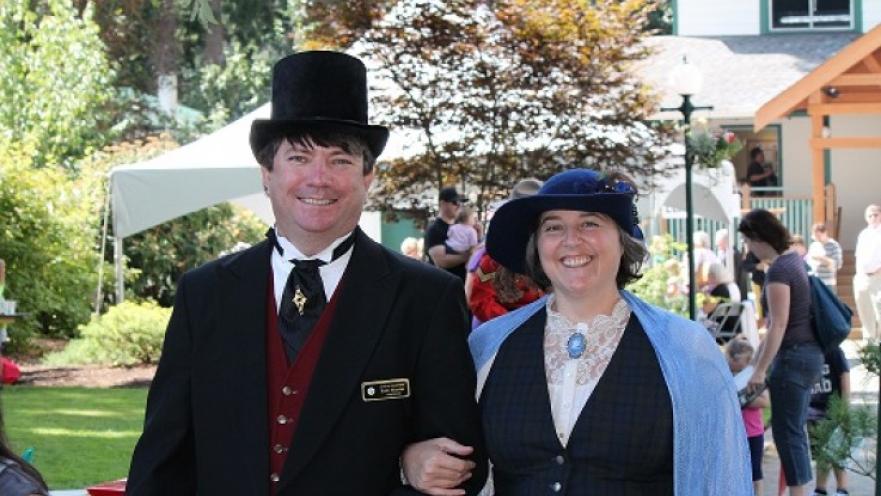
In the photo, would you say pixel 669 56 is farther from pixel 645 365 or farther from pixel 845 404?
pixel 645 365

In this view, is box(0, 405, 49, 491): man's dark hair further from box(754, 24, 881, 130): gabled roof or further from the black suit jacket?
box(754, 24, 881, 130): gabled roof

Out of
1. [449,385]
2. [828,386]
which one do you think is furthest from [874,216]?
[449,385]

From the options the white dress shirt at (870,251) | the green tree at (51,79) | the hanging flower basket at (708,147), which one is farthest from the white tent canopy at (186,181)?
the green tree at (51,79)

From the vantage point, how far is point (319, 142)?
363cm

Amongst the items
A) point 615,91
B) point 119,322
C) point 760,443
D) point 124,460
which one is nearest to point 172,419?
point 760,443

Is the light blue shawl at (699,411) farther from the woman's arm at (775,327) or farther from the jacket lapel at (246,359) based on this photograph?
the woman's arm at (775,327)

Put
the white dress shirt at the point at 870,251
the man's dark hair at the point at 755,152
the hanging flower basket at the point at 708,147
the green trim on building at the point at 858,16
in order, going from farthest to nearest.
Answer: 1. the green trim on building at the point at 858,16
2. the man's dark hair at the point at 755,152
3. the white dress shirt at the point at 870,251
4. the hanging flower basket at the point at 708,147

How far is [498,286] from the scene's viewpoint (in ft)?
16.8

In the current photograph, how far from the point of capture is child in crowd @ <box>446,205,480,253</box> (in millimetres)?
11398

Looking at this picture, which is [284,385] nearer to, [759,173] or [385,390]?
[385,390]

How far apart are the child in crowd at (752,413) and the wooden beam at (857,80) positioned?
14503 mm

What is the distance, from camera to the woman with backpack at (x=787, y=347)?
29.8 ft

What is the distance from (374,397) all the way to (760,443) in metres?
5.83

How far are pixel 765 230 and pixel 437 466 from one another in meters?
5.87
